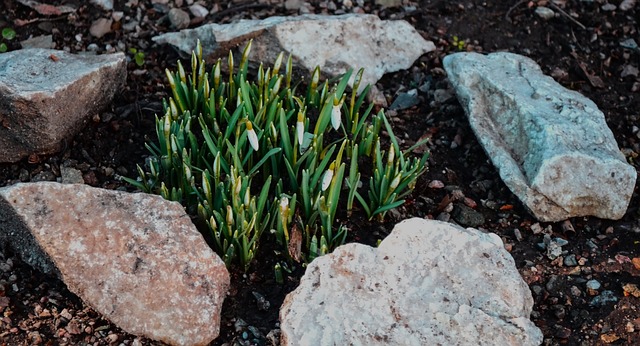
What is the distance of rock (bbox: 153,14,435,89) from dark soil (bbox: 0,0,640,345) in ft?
0.33

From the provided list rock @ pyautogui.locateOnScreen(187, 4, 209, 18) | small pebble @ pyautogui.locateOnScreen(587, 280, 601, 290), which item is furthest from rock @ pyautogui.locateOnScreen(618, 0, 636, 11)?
rock @ pyautogui.locateOnScreen(187, 4, 209, 18)

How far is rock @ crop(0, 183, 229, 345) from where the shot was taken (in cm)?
296

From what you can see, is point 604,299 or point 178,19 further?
point 178,19

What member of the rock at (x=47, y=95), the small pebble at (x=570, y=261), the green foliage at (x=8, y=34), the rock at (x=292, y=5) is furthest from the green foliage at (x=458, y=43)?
the green foliage at (x=8, y=34)

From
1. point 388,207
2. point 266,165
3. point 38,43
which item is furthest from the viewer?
point 38,43

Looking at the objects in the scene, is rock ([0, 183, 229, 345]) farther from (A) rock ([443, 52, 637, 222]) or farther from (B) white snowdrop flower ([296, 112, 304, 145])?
(A) rock ([443, 52, 637, 222])

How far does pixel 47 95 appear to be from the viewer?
3.43 m

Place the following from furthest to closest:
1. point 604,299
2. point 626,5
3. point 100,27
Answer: point 626,5 < point 100,27 < point 604,299

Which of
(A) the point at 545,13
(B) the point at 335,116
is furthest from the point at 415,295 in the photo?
(A) the point at 545,13

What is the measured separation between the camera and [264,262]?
3387mm

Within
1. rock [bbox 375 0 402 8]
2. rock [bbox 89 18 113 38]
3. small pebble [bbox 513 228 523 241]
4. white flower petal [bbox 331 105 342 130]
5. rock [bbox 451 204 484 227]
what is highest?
white flower petal [bbox 331 105 342 130]

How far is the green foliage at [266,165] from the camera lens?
10.7ft

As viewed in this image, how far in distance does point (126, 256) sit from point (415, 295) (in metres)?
0.98

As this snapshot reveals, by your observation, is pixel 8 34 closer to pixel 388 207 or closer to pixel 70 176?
pixel 70 176
